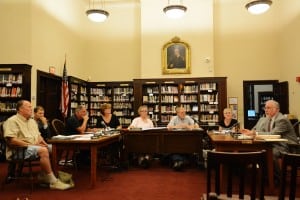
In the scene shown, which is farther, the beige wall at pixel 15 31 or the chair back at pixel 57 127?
the beige wall at pixel 15 31

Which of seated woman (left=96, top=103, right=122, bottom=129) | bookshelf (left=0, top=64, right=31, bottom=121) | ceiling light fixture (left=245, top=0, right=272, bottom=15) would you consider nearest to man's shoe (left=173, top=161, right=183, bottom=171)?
seated woman (left=96, top=103, right=122, bottom=129)

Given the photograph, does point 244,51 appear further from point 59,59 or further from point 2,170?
point 2,170

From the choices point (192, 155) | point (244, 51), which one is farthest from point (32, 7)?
point (244, 51)

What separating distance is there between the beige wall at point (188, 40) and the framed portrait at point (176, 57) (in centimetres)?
17

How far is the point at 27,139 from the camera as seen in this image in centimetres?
463

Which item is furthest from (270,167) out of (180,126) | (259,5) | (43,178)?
(259,5)

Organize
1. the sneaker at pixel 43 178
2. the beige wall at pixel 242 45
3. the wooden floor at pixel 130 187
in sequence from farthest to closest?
the beige wall at pixel 242 45 < the sneaker at pixel 43 178 < the wooden floor at pixel 130 187

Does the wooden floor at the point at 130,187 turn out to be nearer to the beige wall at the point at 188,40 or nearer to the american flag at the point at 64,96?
the american flag at the point at 64,96

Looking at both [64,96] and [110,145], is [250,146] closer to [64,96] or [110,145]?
[110,145]

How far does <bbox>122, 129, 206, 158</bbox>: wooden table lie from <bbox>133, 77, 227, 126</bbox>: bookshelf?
11.9 ft

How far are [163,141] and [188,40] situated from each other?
5.04m

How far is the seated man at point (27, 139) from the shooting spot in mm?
4400

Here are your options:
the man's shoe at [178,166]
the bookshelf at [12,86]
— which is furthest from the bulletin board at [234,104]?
the bookshelf at [12,86]

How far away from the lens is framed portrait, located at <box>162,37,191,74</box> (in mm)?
10180
